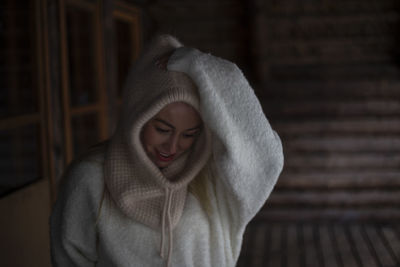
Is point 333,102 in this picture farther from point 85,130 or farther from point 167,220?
point 167,220

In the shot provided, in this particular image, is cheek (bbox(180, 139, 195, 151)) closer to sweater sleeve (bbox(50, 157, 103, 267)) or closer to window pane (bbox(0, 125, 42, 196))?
sweater sleeve (bbox(50, 157, 103, 267))

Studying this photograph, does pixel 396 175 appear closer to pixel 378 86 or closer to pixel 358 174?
pixel 358 174

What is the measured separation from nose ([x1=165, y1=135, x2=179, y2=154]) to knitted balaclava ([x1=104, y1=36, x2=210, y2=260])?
63 mm

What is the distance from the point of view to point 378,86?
5.28 m

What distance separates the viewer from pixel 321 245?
14.8 feet

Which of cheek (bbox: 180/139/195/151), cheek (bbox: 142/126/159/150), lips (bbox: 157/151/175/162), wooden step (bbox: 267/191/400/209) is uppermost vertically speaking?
cheek (bbox: 142/126/159/150)

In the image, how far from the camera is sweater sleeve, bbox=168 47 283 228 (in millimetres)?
1227

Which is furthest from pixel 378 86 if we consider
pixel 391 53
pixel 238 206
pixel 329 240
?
pixel 238 206

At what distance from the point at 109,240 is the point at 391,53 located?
16.2 ft

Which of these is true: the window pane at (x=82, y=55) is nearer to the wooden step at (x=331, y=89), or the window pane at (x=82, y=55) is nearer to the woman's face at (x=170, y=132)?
the wooden step at (x=331, y=89)

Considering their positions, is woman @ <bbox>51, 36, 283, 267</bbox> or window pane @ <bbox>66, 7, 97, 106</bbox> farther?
window pane @ <bbox>66, 7, 97, 106</bbox>

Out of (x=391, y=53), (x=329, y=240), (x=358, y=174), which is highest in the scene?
(x=391, y=53)

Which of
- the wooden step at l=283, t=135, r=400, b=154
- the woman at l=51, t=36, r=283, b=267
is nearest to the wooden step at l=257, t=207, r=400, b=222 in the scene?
the wooden step at l=283, t=135, r=400, b=154

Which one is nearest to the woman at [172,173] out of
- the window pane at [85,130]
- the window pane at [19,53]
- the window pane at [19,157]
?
the window pane at [19,157]
